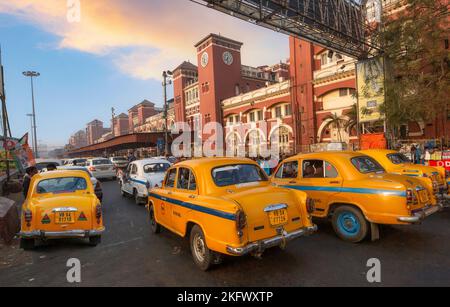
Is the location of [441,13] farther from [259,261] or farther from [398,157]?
[259,261]

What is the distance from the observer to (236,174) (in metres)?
5.23

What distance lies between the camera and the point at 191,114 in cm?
5231

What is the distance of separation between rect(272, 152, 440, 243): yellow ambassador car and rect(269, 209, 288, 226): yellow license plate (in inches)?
75.4

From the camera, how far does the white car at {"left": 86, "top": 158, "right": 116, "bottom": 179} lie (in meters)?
19.6

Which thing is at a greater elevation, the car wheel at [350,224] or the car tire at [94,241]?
the car wheel at [350,224]

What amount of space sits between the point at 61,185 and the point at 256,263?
509 cm

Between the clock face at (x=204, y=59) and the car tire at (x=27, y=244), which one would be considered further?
the clock face at (x=204, y=59)


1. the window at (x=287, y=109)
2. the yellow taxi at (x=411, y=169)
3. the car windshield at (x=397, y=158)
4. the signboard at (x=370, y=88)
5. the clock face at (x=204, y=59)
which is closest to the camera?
the yellow taxi at (x=411, y=169)

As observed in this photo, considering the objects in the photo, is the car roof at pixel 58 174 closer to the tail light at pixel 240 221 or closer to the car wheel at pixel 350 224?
the tail light at pixel 240 221

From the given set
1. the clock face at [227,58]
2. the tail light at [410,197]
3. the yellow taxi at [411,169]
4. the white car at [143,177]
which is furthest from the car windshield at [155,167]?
the clock face at [227,58]

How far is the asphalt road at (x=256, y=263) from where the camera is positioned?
13.4 feet

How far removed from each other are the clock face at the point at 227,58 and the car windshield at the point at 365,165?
41.9 meters

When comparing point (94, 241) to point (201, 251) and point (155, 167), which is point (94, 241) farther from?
point (155, 167)
